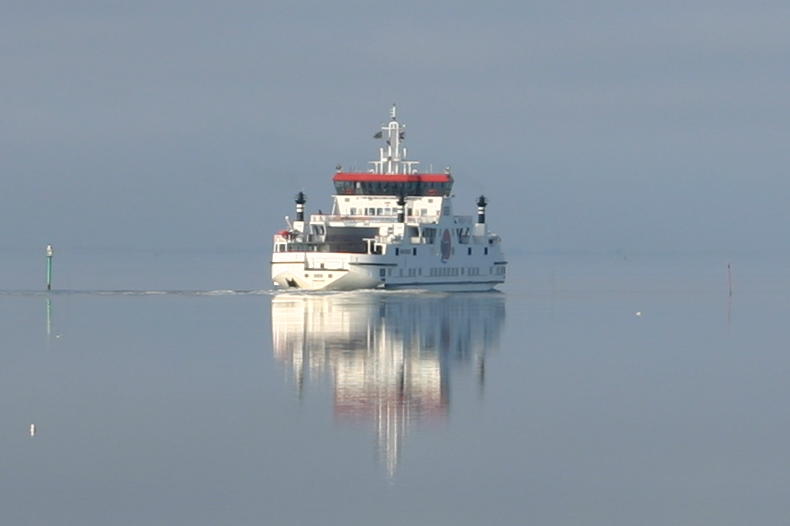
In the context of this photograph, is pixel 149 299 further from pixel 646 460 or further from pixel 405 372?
pixel 646 460

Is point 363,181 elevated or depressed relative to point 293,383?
elevated

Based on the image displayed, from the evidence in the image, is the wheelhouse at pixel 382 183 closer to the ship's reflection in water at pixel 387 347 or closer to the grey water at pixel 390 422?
the ship's reflection in water at pixel 387 347

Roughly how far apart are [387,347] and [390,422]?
102ft

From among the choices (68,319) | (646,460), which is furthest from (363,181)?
(646,460)

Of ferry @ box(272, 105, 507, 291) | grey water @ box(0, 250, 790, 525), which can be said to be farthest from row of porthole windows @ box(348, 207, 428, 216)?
grey water @ box(0, 250, 790, 525)

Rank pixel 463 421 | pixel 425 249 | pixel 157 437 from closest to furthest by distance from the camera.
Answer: pixel 157 437
pixel 463 421
pixel 425 249

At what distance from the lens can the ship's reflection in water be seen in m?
62.3

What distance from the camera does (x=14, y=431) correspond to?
181 ft

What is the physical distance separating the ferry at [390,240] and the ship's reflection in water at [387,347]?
1.63 metres

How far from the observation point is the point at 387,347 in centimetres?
8931

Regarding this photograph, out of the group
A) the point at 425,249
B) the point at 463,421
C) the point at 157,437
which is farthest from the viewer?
the point at 425,249

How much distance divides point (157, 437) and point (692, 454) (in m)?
15.7

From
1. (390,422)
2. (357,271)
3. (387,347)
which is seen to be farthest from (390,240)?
(390,422)

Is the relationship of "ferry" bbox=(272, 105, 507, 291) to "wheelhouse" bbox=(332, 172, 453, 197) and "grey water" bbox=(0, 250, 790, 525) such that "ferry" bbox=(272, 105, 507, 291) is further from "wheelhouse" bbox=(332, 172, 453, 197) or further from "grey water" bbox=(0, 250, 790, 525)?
"grey water" bbox=(0, 250, 790, 525)
